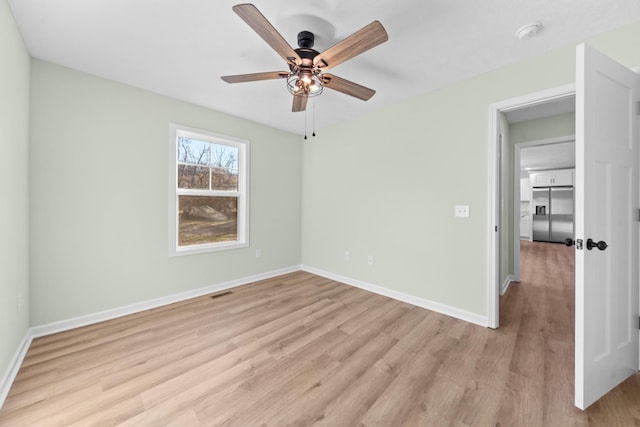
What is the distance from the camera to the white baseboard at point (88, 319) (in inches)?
62.3

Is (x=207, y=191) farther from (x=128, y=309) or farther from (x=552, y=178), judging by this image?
(x=552, y=178)

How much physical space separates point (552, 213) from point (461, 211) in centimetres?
751

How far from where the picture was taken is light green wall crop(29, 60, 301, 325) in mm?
2160

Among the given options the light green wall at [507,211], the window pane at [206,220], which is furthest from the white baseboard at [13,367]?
the light green wall at [507,211]

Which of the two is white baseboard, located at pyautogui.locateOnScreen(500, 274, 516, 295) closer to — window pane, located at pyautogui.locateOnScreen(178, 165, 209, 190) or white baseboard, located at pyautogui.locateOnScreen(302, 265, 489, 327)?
white baseboard, located at pyautogui.locateOnScreen(302, 265, 489, 327)

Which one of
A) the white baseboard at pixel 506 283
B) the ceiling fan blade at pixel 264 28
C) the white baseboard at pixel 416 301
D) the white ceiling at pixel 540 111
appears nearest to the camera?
the ceiling fan blade at pixel 264 28

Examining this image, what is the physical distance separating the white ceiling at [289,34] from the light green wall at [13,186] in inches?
10.9

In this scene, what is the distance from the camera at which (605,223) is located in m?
1.46

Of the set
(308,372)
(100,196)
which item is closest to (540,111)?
(308,372)

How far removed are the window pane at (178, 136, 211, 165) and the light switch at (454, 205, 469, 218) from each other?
10.3 ft

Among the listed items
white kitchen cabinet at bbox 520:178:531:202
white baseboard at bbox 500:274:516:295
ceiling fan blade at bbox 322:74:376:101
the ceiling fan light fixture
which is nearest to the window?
the ceiling fan light fixture

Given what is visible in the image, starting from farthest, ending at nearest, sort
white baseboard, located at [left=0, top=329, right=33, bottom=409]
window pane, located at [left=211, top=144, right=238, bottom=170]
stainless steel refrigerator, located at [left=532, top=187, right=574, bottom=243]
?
stainless steel refrigerator, located at [left=532, top=187, right=574, bottom=243], window pane, located at [left=211, top=144, right=238, bottom=170], white baseboard, located at [left=0, top=329, right=33, bottom=409]

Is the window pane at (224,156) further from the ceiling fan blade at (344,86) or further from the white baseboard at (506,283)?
the white baseboard at (506,283)

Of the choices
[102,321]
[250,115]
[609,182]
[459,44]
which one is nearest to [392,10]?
[459,44]
